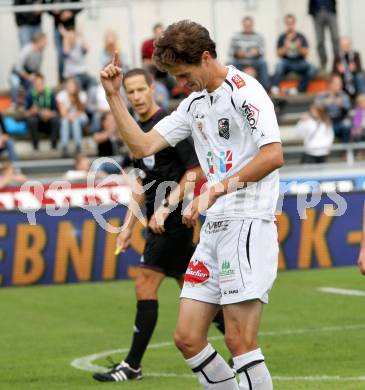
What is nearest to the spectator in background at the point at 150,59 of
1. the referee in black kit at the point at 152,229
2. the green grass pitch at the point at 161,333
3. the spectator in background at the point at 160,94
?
the spectator in background at the point at 160,94

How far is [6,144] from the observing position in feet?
70.2

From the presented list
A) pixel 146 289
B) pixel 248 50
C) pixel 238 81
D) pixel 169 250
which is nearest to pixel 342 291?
pixel 169 250

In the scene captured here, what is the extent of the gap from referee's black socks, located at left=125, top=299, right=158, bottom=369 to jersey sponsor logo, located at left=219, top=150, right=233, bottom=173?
9.55ft

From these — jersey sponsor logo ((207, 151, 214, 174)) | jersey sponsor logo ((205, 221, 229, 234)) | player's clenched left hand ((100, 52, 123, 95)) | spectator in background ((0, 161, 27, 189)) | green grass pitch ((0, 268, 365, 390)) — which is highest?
player's clenched left hand ((100, 52, 123, 95))

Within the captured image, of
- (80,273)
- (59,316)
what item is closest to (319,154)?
(80,273)

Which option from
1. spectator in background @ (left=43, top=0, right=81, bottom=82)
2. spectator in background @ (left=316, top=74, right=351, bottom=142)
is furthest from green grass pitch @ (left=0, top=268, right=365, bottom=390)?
spectator in background @ (left=43, top=0, right=81, bottom=82)

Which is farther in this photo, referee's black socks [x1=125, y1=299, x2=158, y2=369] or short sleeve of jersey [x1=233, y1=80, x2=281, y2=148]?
referee's black socks [x1=125, y1=299, x2=158, y2=369]

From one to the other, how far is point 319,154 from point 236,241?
15581 millimetres

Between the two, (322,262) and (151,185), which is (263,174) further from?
(322,262)

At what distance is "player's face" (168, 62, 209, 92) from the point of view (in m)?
6.79

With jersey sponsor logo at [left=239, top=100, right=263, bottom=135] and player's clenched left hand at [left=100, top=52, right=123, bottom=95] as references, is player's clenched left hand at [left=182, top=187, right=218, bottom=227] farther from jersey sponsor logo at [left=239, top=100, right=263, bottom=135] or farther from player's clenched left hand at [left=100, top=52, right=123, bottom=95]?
player's clenched left hand at [left=100, top=52, right=123, bottom=95]

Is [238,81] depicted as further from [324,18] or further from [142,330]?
[324,18]

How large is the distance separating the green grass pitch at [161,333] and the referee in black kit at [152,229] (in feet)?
1.07

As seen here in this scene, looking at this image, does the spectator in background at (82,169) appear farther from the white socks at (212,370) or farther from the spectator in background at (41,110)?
the white socks at (212,370)
